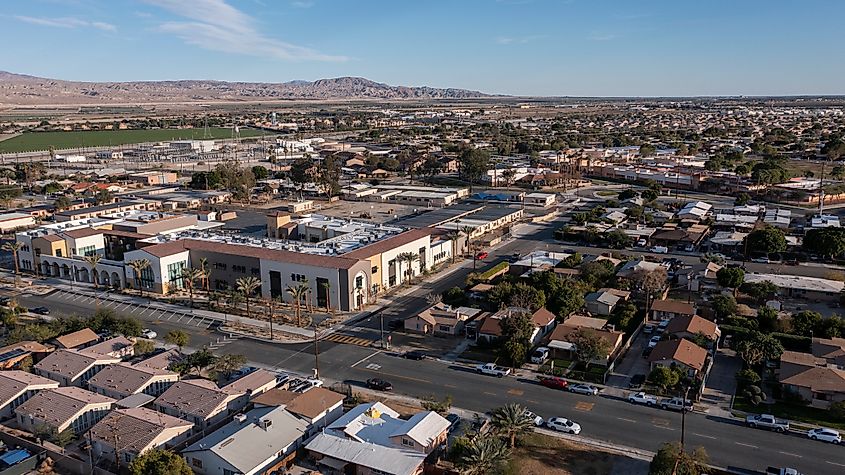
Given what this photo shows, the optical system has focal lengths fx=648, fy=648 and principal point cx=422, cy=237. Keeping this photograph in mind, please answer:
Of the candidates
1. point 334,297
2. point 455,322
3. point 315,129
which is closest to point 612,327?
point 455,322

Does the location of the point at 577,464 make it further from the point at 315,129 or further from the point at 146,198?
the point at 315,129

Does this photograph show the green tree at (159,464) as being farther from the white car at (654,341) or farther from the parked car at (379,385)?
the white car at (654,341)

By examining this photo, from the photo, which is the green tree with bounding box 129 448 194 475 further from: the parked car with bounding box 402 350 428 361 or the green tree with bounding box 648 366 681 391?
the green tree with bounding box 648 366 681 391

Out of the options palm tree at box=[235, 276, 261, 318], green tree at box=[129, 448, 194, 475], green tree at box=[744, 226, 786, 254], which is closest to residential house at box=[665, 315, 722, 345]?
green tree at box=[744, 226, 786, 254]

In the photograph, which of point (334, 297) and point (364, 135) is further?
point (364, 135)

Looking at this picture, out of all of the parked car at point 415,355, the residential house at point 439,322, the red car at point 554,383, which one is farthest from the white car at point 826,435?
the residential house at point 439,322

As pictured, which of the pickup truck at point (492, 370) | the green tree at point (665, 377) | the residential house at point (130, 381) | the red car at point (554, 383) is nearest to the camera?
the residential house at point (130, 381)
